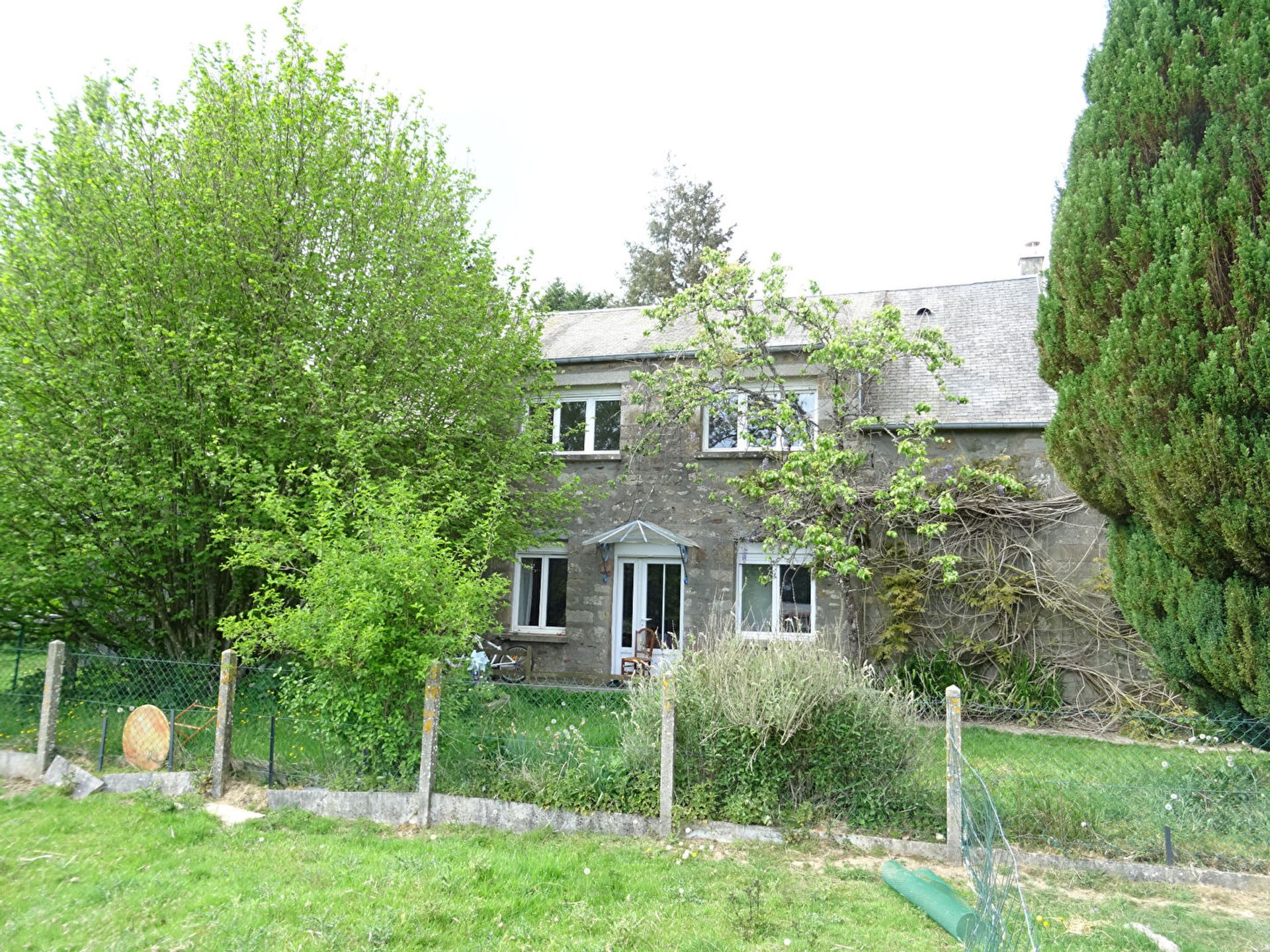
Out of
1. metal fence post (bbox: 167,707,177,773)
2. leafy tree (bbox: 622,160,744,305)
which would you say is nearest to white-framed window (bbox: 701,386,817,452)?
metal fence post (bbox: 167,707,177,773)

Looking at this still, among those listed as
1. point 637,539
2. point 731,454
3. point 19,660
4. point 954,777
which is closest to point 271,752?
point 19,660

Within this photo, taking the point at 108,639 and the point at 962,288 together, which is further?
the point at 962,288

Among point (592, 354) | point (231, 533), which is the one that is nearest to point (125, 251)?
point (231, 533)

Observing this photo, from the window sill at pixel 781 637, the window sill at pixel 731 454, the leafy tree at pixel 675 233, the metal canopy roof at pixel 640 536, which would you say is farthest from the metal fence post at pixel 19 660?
the leafy tree at pixel 675 233

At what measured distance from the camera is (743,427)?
1435 cm

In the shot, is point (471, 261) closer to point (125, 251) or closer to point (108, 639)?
point (125, 251)

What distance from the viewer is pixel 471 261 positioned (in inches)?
525

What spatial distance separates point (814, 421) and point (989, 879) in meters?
9.49

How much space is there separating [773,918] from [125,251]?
34.8ft

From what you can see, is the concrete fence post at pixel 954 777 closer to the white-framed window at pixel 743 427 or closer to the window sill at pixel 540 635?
the white-framed window at pixel 743 427

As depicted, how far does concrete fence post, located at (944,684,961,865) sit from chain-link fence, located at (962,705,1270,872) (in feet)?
1.75

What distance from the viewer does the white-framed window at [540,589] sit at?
51.6 ft

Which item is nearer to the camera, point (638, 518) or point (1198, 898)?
point (1198, 898)

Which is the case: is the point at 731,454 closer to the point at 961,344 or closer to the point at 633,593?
the point at 633,593
